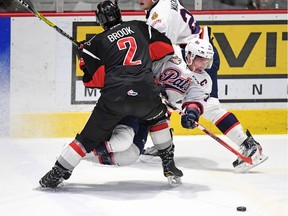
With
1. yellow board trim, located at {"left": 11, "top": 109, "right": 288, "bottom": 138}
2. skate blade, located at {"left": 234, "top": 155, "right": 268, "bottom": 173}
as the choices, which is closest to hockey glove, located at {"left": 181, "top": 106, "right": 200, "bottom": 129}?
skate blade, located at {"left": 234, "top": 155, "right": 268, "bottom": 173}

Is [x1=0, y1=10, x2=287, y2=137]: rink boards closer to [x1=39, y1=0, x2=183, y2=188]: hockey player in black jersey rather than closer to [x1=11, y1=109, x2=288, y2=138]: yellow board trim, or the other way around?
A: [x1=11, y1=109, x2=288, y2=138]: yellow board trim

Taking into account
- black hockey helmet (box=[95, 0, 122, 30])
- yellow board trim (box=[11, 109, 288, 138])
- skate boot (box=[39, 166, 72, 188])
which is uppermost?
black hockey helmet (box=[95, 0, 122, 30])

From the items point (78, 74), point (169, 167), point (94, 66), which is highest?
point (94, 66)

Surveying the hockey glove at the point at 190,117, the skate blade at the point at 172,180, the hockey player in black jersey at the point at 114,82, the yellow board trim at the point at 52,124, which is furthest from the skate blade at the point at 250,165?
the yellow board trim at the point at 52,124

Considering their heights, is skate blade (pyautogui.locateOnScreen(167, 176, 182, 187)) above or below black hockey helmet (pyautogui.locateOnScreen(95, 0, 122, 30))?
below

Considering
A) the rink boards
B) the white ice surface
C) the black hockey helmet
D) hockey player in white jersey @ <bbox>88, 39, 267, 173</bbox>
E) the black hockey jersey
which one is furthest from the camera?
the rink boards

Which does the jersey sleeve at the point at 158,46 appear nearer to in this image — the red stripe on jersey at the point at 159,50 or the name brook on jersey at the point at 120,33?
the red stripe on jersey at the point at 159,50

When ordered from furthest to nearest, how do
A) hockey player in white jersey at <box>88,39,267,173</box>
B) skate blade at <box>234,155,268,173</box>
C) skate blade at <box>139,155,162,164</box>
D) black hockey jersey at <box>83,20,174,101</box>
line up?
1. skate blade at <box>139,155,162,164</box>
2. skate blade at <box>234,155,268,173</box>
3. hockey player in white jersey at <box>88,39,267,173</box>
4. black hockey jersey at <box>83,20,174,101</box>

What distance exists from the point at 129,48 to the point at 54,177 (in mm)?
811

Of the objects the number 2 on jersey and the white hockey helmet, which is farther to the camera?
the white hockey helmet

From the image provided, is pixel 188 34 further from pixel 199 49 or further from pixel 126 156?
pixel 126 156

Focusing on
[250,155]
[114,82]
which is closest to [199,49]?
[114,82]

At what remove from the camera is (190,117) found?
4754 mm

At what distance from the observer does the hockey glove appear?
4754 millimetres
